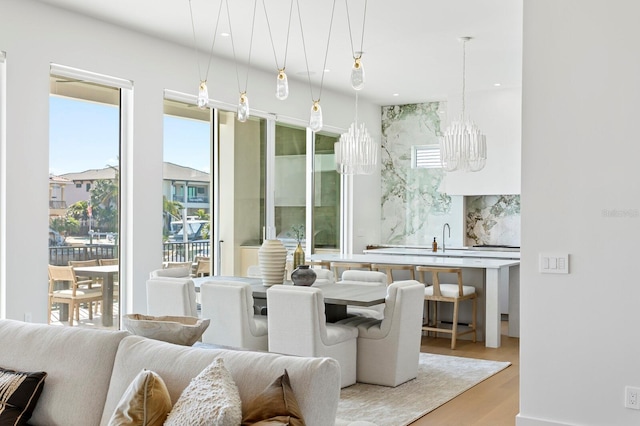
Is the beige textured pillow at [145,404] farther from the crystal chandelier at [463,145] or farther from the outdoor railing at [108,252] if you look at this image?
the crystal chandelier at [463,145]

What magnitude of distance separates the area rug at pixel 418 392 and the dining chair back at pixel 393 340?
93 millimetres

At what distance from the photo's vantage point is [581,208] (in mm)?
3881

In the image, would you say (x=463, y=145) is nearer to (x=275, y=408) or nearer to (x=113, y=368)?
(x=113, y=368)

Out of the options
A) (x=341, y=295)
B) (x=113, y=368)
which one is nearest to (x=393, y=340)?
(x=341, y=295)

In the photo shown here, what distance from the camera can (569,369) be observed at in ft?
12.8

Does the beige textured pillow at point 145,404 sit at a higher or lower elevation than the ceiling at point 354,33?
lower

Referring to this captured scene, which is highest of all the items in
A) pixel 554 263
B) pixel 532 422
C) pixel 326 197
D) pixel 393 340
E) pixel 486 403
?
pixel 326 197

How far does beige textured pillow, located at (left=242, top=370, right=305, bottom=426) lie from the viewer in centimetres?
210

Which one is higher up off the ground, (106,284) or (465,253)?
(465,253)

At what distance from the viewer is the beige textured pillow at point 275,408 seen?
82.7 inches

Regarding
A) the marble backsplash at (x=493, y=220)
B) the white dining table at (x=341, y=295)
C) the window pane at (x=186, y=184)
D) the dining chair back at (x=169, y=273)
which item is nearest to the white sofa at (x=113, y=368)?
the white dining table at (x=341, y=295)

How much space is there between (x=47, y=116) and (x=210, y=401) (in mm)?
4434

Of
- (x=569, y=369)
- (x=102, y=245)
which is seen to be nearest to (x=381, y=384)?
(x=569, y=369)

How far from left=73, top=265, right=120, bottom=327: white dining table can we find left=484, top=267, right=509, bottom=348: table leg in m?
3.68
